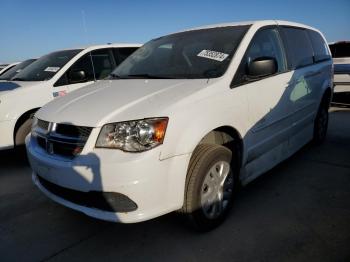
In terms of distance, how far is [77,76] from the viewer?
16.6ft

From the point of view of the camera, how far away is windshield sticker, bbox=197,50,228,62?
9.71 feet

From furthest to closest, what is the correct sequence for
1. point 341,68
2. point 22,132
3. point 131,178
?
point 341,68
point 22,132
point 131,178

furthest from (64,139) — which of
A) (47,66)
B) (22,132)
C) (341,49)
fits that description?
(341,49)

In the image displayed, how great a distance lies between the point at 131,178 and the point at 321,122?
369 cm

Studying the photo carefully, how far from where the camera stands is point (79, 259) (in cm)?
251

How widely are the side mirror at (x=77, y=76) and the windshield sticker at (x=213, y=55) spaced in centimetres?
253

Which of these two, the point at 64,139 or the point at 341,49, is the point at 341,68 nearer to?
the point at 341,49

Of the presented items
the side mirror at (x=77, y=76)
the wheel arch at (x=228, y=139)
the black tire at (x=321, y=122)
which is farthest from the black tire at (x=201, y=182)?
the side mirror at (x=77, y=76)

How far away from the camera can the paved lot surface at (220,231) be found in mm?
2500

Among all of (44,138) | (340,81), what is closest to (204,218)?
(44,138)

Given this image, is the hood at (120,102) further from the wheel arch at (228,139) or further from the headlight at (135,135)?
the wheel arch at (228,139)

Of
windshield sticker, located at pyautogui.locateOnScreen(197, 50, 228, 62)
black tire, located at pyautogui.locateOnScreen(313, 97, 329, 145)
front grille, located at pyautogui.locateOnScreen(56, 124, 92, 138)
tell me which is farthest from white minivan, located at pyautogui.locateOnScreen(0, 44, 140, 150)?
black tire, located at pyautogui.locateOnScreen(313, 97, 329, 145)

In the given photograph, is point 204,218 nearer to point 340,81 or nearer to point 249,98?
point 249,98

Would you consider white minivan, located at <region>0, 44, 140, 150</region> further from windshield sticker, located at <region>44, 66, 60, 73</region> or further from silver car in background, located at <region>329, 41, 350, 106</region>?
silver car in background, located at <region>329, 41, 350, 106</region>
